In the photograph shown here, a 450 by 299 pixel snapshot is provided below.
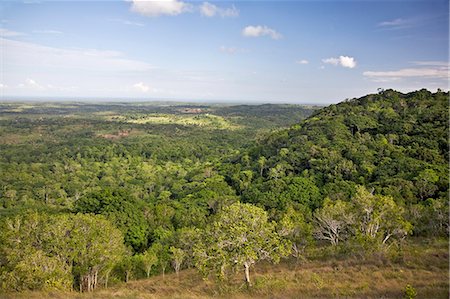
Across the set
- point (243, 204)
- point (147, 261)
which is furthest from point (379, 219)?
point (147, 261)

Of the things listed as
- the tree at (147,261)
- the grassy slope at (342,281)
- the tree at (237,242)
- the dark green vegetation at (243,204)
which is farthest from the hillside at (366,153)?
the tree at (237,242)

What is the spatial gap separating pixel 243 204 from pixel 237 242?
2471 millimetres

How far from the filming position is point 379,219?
2322 centimetres

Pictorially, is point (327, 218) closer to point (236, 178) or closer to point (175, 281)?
point (175, 281)

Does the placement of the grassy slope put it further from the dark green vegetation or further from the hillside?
the hillside

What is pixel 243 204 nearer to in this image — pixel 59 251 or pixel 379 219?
pixel 379 219

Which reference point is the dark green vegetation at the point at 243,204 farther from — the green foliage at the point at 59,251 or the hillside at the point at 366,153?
the hillside at the point at 366,153

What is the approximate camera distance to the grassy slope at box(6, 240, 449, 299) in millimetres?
16672

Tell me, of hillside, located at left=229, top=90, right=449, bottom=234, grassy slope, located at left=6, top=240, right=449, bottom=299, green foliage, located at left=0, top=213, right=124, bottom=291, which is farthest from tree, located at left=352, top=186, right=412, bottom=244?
green foliage, located at left=0, top=213, right=124, bottom=291

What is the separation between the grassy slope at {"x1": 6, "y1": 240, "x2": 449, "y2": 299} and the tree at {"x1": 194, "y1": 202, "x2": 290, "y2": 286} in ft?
5.70

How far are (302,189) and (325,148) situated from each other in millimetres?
15800

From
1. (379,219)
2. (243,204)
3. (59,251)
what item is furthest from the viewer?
(379,219)

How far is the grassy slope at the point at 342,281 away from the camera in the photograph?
16.7 metres

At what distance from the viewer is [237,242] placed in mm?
18047
